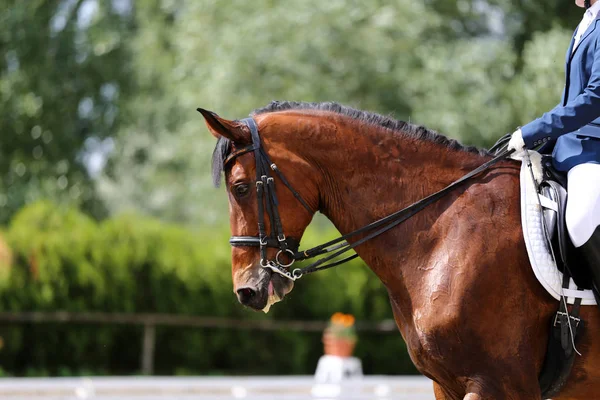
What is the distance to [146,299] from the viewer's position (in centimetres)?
1314

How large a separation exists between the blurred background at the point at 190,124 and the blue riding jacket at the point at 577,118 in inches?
267

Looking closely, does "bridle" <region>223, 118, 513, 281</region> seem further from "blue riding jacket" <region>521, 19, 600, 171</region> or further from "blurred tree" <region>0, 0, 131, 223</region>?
"blurred tree" <region>0, 0, 131, 223</region>

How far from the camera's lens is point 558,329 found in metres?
3.82

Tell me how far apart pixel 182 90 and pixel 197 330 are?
33.2ft

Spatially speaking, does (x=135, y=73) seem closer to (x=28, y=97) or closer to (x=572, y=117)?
(x=28, y=97)

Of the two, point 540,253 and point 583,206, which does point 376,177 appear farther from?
point 583,206

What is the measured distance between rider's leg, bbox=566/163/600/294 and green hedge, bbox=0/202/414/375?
9.06 metres

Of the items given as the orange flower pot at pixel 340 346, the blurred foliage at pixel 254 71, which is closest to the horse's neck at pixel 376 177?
the orange flower pot at pixel 340 346

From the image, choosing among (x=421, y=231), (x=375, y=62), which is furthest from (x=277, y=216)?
(x=375, y=62)

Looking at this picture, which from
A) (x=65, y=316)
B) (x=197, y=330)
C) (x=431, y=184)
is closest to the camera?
(x=431, y=184)

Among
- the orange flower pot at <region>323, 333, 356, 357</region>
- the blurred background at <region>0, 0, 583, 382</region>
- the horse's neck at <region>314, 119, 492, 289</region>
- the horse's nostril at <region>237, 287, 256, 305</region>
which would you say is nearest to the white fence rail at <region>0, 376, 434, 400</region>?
the blurred background at <region>0, 0, 583, 382</region>

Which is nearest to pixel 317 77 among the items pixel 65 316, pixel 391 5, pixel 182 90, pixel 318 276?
pixel 391 5

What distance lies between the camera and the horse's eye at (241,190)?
3.98 m

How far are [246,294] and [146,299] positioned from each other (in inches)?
376
